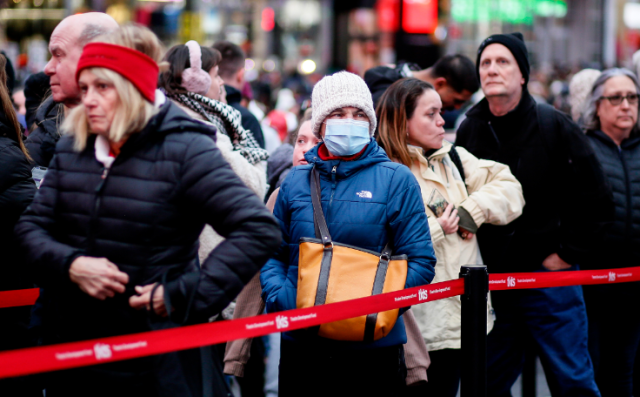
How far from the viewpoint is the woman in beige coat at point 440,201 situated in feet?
12.2

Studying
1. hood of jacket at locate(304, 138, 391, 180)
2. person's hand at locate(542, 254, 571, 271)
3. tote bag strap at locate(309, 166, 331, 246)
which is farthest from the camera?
person's hand at locate(542, 254, 571, 271)

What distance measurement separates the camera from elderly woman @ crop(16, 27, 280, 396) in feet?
7.73

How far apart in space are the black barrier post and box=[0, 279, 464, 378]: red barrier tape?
15.2 inches

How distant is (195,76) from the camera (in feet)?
12.5

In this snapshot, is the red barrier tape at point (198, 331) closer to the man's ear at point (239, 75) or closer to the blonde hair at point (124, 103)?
the blonde hair at point (124, 103)

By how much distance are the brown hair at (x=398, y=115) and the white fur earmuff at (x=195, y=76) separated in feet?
3.20

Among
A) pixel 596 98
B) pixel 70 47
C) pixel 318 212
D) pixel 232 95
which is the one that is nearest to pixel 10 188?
pixel 70 47

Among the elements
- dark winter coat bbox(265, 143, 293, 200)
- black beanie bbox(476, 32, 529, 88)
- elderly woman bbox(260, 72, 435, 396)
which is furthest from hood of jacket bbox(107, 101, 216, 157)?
black beanie bbox(476, 32, 529, 88)

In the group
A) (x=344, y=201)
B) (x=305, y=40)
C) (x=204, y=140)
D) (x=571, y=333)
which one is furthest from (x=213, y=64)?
(x=305, y=40)

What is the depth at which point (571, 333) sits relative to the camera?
4129 millimetres

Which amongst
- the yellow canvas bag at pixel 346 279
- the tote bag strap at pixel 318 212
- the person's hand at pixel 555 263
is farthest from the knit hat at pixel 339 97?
the person's hand at pixel 555 263

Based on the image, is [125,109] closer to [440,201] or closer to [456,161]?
[440,201]

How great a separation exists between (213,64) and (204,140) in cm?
186

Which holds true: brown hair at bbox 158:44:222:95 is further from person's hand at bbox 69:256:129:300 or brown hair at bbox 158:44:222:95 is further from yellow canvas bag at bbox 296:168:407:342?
person's hand at bbox 69:256:129:300
